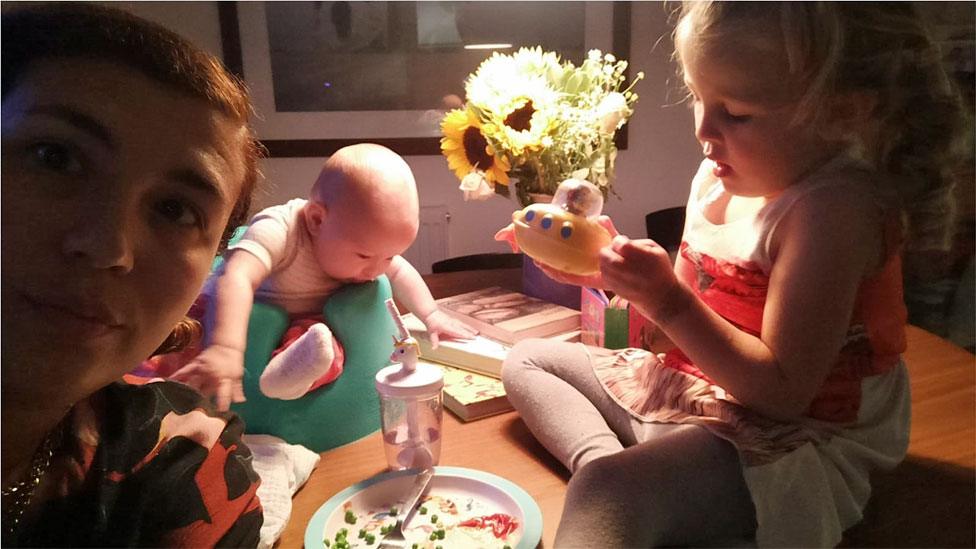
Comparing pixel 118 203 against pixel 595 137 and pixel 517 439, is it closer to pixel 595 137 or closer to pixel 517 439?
pixel 517 439

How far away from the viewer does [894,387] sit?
0.64 meters

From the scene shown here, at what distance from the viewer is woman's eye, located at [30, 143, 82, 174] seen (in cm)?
33

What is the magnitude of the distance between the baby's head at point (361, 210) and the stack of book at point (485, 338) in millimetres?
209

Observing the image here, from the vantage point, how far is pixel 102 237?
33cm

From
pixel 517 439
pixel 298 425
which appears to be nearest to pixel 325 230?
pixel 298 425

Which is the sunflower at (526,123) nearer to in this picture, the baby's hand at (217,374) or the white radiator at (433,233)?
the baby's hand at (217,374)

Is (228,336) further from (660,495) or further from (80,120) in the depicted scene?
(660,495)

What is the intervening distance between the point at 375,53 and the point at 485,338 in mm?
610

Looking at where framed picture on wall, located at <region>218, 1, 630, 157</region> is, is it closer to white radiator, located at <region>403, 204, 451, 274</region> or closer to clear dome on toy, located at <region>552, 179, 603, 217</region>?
white radiator, located at <region>403, 204, 451, 274</region>

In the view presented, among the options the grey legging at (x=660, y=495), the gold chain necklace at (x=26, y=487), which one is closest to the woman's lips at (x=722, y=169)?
the grey legging at (x=660, y=495)

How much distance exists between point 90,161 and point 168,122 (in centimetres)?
6

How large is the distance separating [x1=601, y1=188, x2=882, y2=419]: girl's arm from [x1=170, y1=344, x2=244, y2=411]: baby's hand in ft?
1.23

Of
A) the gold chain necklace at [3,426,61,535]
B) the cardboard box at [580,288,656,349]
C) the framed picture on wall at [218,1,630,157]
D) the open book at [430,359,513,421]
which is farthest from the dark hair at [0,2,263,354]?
the framed picture on wall at [218,1,630,157]

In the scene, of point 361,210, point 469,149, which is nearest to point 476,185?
point 469,149
